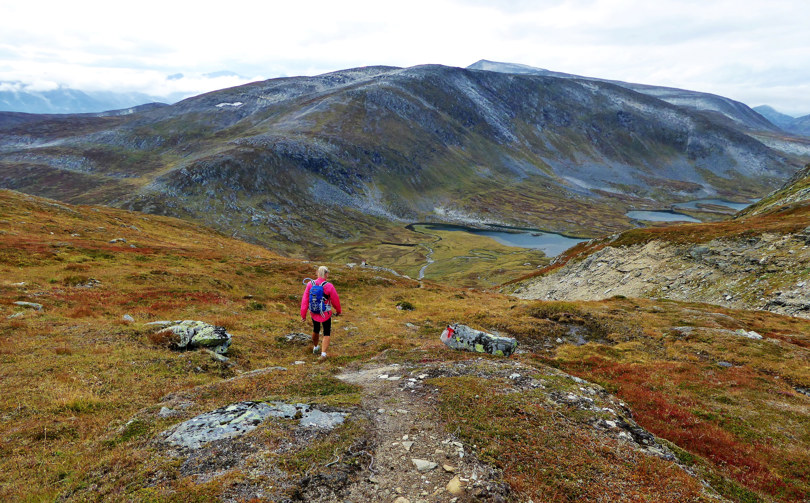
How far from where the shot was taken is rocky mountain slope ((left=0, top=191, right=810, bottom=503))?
7977 millimetres

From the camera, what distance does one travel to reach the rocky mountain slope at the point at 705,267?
40.1 meters

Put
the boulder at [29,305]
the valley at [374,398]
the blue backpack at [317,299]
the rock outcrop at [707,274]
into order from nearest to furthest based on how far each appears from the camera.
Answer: the valley at [374,398]
the blue backpack at [317,299]
the boulder at [29,305]
the rock outcrop at [707,274]

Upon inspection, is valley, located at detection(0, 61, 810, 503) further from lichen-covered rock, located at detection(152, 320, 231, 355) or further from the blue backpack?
the blue backpack

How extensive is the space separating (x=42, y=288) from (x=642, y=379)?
3703cm

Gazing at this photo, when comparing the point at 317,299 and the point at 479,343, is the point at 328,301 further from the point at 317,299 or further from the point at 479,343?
the point at 479,343

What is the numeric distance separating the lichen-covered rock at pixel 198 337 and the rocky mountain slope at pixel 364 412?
62 cm

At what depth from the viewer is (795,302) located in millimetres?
36969

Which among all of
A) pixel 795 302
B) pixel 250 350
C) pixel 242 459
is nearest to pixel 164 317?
pixel 250 350

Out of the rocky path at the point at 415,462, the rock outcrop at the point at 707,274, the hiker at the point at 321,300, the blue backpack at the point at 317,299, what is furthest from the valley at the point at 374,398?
the blue backpack at the point at 317,299

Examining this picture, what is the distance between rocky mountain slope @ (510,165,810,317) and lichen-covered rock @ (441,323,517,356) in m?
37.6

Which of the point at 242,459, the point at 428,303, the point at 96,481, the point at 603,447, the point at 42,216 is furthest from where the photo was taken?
the point at 42,216

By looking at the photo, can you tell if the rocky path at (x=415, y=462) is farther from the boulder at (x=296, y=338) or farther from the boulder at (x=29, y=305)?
the boulder at (x=29, y=305)

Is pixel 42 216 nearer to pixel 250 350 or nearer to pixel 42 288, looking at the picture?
pixel 42 288

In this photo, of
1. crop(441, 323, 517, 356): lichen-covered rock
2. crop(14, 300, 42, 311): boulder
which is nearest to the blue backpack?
crop(441, 323, 517, 356): lichen-covered rock
